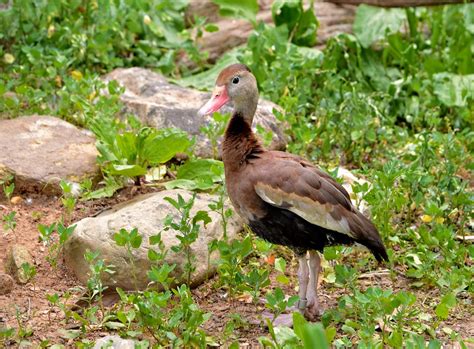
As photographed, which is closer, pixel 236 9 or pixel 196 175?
pixel 196 175

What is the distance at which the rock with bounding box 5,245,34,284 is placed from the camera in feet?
18.1

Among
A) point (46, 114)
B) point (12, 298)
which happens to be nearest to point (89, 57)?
point (46, 114)

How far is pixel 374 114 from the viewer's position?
755 centimetres

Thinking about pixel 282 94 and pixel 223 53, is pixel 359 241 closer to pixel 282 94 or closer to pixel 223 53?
pixel 282 94

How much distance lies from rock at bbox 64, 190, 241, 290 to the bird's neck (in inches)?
23.9

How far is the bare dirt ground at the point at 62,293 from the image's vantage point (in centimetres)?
505

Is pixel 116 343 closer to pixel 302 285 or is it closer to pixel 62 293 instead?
pixel 62 293

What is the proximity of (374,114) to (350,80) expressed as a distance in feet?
3.15

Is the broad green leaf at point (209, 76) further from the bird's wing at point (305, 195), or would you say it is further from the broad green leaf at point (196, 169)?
the bird's wing at point (305, 195)

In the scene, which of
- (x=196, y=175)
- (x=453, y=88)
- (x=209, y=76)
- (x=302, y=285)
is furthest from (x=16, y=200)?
(x=453, y=88)

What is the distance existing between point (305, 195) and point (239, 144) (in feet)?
1.75

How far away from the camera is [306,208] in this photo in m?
5.04

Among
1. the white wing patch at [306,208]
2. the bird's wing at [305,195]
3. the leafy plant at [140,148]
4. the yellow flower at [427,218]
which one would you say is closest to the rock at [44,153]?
the leafy plant at [140,148]

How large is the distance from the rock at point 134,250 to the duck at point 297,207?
1.82ft
